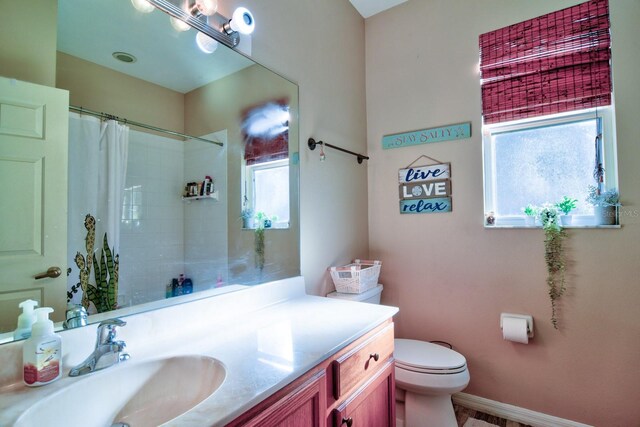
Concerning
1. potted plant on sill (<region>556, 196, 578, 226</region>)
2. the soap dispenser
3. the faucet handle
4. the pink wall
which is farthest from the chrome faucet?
potted plant on sill (<region>556, 196, 578, 226</region>)

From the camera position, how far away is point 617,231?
157 centimetres

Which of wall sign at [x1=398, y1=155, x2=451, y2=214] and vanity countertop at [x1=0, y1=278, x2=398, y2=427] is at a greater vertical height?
wall sign at [x1=398, y1=155, x2=451, y2=214]

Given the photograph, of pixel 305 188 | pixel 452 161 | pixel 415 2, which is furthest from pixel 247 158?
pixel 415 2

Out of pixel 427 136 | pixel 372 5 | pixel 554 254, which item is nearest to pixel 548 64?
pixel 427 136

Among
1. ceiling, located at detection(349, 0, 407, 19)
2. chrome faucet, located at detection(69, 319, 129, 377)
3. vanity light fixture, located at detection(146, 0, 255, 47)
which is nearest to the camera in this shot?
chrome faucet, located at detection(69, 319, 129, 377)

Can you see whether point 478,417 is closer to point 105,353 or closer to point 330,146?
point 330,146

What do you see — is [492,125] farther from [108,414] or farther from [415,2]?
[108,414]

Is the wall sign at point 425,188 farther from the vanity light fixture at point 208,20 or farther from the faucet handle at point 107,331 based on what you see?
the faucet handle at point 107,331

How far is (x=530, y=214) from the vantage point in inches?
69.7

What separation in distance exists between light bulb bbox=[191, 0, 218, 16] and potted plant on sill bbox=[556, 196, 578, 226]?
6.23ft

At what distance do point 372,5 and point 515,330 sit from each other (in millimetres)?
2254

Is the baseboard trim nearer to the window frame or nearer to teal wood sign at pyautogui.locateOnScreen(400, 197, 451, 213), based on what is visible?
the window frame

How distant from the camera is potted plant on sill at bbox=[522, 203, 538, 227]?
1.77 meters

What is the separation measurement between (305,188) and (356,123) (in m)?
0.78
